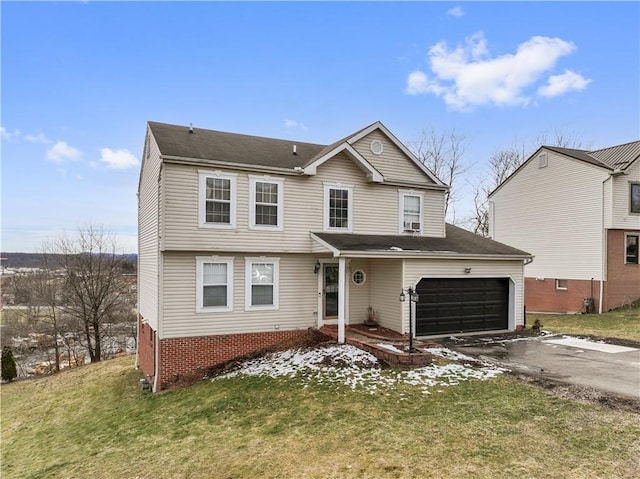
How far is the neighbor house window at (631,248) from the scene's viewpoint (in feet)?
67.3

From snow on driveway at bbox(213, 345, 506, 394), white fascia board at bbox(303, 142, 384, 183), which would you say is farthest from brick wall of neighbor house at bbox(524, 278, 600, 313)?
white fascia board at bbox(303, 142, 384, 183)

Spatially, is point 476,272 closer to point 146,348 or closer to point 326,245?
point 326,245

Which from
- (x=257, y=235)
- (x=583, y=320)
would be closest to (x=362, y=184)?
(x=257, y=235)

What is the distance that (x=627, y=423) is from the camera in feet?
19.8

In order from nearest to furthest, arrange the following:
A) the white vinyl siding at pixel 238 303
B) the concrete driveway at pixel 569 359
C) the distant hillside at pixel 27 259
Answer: the concrete driveway at pixel 569 359 < the white vinyl siding at pixel 238 303 < the distant hillside at pixel 27 259

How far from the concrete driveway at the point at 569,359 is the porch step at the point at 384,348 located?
78.6 inches

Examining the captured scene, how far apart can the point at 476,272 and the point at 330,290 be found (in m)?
5.34

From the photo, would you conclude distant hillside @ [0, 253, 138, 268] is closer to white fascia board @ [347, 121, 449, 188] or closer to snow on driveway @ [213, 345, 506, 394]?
white fascia board @ [347, 121, 449, 188]

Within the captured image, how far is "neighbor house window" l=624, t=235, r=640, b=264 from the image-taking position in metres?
20.5

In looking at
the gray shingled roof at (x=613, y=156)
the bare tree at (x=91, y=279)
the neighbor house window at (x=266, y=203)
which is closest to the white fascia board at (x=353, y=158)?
the neighbor house window at (x=266, y=203)

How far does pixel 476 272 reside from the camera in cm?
1398

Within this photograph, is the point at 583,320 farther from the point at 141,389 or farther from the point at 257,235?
the point at 141,389

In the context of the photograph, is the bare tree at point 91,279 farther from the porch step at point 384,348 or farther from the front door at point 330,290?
the porch step at point 384,348

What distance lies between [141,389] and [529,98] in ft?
94.9
